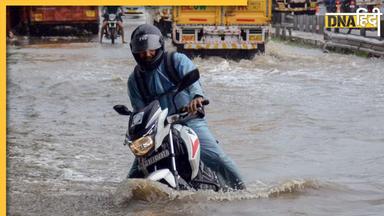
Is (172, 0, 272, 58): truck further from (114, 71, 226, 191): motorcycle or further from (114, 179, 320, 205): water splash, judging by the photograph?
(114, 71, 226, 191): motorcycle

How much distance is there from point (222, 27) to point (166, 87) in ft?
49.1

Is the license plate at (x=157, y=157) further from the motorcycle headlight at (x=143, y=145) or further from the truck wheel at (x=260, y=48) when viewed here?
the truck wheel at (x=260, y=48)

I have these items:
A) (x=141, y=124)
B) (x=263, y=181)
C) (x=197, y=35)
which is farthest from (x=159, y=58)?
(x=197, y=35)

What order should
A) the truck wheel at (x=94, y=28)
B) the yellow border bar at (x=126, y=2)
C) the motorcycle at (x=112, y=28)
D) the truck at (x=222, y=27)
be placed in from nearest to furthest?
the yellow border bar at (x=126, y=2) → the truck at (x=222, y=27) → the motorcycle at (x=112, y=28) → the truck wheel at (x=94, y=28)

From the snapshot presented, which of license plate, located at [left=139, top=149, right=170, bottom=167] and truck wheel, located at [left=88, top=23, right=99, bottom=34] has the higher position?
license plate, located at [left=139, top=149, right=170, bottom=167]

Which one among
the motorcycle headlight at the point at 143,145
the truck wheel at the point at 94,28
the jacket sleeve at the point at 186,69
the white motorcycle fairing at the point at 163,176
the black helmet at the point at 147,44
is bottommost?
the truck wheel at the point at 94,28

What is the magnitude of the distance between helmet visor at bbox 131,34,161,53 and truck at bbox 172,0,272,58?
1479cm

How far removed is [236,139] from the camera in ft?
33.8

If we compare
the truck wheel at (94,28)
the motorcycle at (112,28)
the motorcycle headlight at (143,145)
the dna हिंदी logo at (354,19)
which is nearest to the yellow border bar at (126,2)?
the motorcycle headlight at (143,145)

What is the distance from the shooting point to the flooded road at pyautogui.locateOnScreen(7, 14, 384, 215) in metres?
6.73

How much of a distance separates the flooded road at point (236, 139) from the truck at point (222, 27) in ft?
2.84

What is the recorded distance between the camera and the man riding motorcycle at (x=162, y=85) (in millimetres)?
5926

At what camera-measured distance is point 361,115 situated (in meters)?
11.9

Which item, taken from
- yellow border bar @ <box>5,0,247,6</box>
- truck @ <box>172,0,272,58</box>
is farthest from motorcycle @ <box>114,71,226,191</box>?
truck @ <box>172,0,272,58</box>
